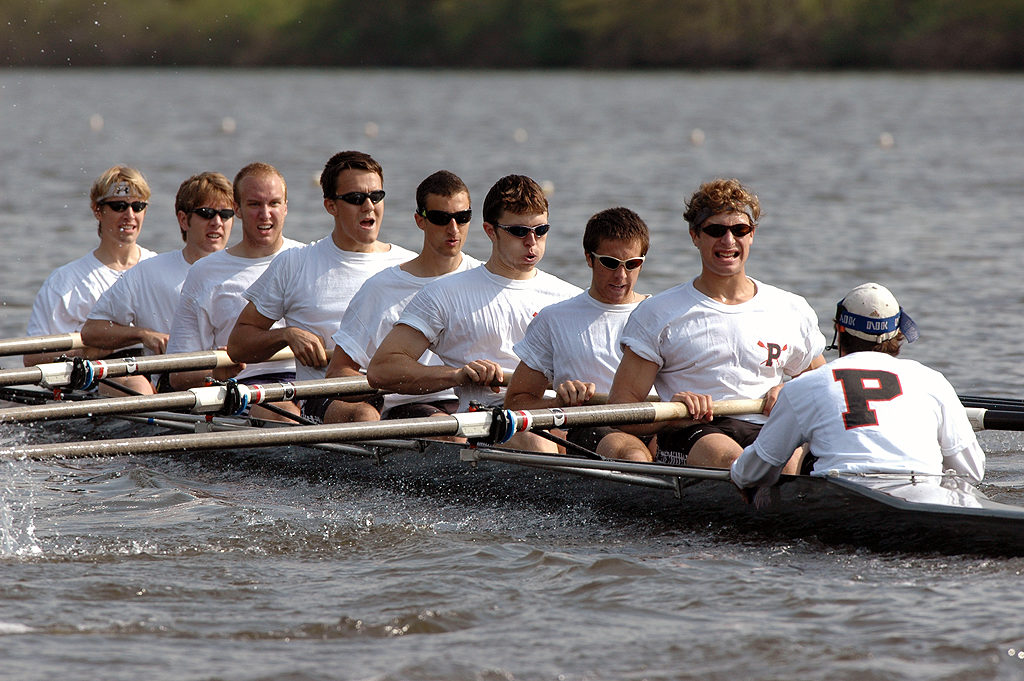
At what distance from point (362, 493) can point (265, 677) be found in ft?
8.24

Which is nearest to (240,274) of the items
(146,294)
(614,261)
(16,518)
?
(146,294)

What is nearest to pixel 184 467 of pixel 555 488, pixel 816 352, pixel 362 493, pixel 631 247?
pixel 362 493

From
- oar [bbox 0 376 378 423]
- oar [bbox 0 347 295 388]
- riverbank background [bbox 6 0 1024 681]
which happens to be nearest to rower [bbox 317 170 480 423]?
oar [bbox 0 376 378 423]

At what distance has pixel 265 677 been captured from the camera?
15.3 feet

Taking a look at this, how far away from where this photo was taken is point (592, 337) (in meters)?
6.56

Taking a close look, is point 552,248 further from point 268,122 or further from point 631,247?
point 268,122

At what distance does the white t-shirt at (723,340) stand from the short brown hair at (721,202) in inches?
12.0

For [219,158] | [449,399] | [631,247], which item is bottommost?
[449,399]

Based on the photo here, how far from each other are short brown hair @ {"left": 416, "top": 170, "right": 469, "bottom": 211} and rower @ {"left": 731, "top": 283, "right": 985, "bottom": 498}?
7.73ft

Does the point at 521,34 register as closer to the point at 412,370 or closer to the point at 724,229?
the point at 412,370

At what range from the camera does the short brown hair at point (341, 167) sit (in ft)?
25.3

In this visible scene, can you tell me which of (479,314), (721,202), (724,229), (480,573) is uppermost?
(721,202)

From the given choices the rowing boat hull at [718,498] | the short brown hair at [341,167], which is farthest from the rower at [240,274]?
the rowing boat hull at [718,498]

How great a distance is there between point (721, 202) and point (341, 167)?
96.7 inches
